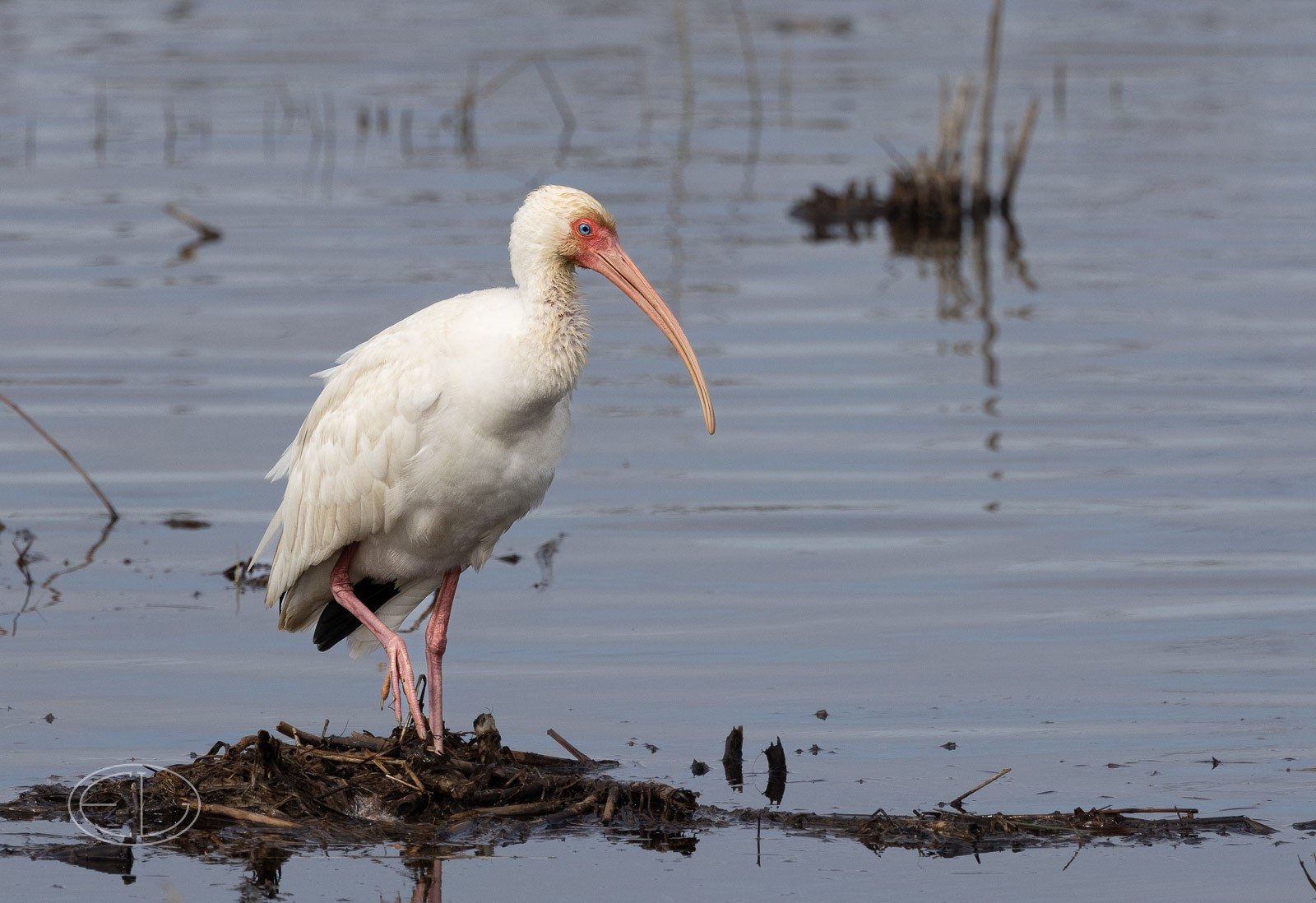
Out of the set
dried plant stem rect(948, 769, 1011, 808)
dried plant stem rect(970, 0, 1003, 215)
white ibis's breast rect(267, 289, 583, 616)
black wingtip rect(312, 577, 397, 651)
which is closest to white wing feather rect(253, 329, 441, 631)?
white ibis's breast rect(267, 289, 583, 616)

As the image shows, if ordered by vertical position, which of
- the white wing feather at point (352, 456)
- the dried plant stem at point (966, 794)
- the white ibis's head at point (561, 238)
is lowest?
the dried plant stem at point (966, 794)

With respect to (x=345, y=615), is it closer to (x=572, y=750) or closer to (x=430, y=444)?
(x=430, y=444)

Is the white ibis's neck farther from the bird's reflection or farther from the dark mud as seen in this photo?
the bird's reflection

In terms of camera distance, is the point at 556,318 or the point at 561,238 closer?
the point at 556,318

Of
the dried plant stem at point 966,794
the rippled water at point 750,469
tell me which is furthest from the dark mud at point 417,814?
the rippled water at point 750,469

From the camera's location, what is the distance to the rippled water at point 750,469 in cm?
761

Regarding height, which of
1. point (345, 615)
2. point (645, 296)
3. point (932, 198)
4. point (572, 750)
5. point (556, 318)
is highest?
point (932, 198)

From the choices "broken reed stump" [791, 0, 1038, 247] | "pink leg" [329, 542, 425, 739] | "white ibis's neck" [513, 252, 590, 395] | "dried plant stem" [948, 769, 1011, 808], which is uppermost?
"broken reed stump" [791, 0, 1038, 247]

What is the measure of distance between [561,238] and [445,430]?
2.54 feet

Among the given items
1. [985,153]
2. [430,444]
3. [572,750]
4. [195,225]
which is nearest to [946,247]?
[985,153]

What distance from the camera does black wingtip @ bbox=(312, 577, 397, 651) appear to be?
8.56 m

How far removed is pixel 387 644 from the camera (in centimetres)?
801

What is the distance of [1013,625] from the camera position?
9297 mm

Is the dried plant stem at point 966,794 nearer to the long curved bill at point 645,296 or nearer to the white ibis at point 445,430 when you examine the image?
the long curved bill at point 645,296
